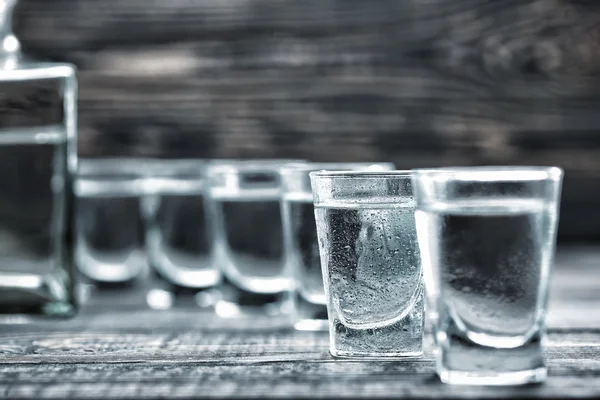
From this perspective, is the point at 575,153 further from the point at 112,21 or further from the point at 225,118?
the point at 112,21

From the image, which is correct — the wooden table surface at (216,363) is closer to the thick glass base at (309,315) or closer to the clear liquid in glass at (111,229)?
the thick glass base at (309,315)

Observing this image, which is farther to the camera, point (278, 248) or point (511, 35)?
point (511, 35)

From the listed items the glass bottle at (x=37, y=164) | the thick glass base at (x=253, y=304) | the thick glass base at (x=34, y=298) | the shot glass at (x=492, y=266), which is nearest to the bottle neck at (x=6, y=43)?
the glass bottle at (x=37, y=164)

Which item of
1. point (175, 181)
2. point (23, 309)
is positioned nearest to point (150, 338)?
point (23, 309)

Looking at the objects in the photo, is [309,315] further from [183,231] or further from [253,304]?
[183,231]

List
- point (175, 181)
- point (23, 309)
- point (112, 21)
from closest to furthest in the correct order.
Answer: point (23, 309) → point (175, 181) → point (112, 21)

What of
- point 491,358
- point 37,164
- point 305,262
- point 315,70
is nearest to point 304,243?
point 305,262
